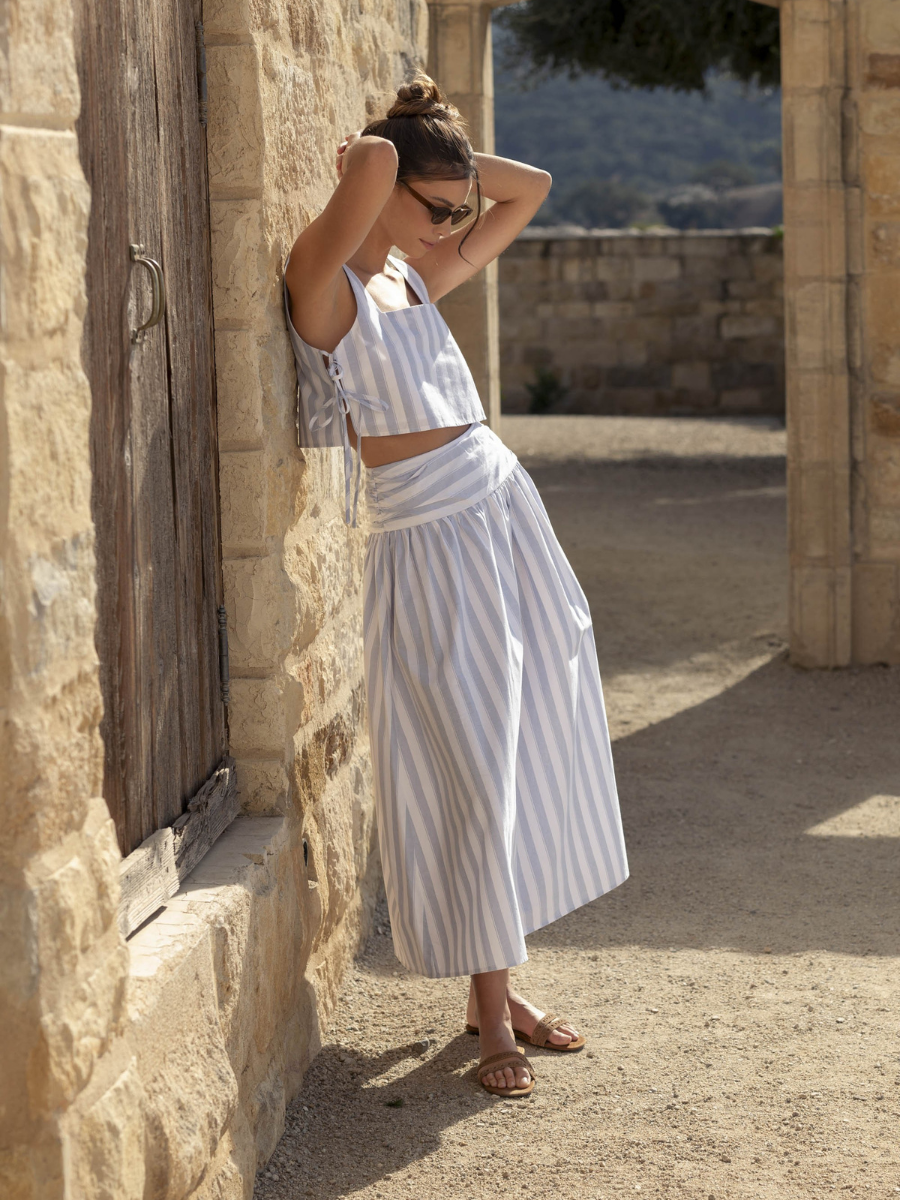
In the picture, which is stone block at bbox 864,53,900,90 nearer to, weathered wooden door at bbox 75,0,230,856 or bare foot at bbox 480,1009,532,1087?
weathered wooden door at bbox 75,0,230,856

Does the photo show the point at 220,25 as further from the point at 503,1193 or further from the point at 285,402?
the point at 503,1193

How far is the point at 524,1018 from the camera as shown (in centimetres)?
304

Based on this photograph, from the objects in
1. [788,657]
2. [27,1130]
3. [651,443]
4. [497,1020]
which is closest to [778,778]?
[788,657]

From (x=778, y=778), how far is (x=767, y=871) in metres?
0.90

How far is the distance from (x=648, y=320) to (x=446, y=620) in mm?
12999

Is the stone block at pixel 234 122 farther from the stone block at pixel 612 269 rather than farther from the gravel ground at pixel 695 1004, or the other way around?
the stone block at pixel 612 269

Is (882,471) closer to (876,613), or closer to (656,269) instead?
(876,613)

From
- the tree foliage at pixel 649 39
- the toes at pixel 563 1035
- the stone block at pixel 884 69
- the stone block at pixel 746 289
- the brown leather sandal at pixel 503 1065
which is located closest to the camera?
the brown leather sandal at pixel 503 1065

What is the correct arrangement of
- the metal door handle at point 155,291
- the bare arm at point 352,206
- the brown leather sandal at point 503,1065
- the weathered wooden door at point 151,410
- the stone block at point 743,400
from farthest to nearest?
1. the stone block at point 743,400
2. the brown leather sandal at point 503,1065
3. the bare arm at point 352,206
4. the metal door handle at point 155,291
5. the weathered wooden door at point 151,410

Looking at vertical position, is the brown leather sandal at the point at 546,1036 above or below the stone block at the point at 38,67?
below

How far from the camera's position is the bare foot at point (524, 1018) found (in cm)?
299

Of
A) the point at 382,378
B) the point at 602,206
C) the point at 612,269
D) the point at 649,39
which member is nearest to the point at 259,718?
the point at 382,378

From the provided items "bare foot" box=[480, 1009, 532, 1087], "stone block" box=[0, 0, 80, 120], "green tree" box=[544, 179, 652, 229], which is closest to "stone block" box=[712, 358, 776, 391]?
"bare foot" box=[480, 1009, 532, 1087]

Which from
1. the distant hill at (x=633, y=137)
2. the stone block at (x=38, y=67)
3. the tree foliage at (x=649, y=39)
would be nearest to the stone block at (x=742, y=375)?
the tree foliage at (x=649, y=39)
